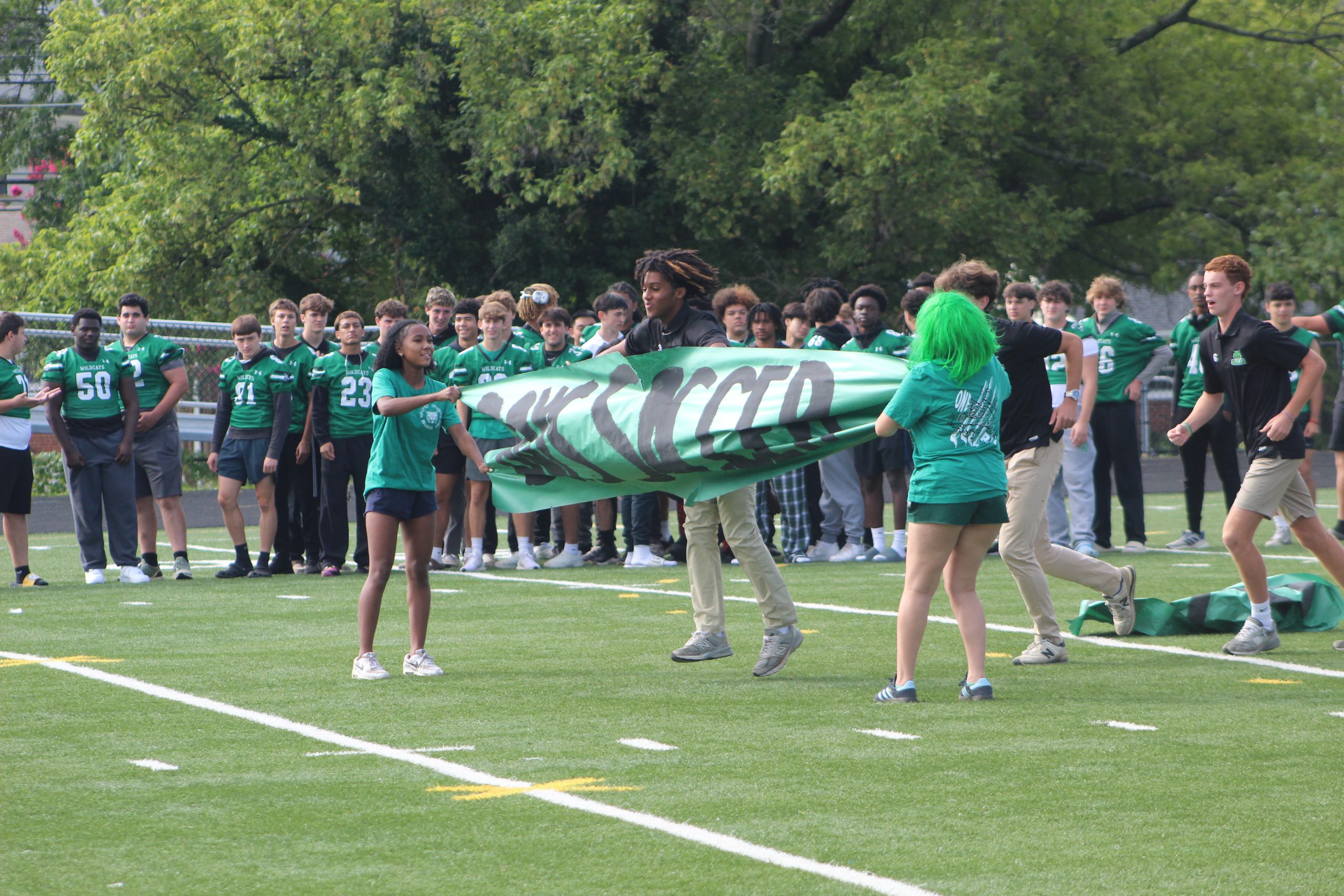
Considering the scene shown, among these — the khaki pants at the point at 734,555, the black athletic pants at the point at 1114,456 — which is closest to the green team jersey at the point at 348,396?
the khaki pants at the point at 734,555

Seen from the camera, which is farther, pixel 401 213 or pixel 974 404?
pixel 401 213

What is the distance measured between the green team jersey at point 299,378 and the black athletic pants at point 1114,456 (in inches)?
263

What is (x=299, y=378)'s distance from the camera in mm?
13523

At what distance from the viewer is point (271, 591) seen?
1242cm

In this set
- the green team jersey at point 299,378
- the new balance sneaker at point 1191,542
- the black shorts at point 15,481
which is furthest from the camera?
the new balance sneaker at point 1191,542

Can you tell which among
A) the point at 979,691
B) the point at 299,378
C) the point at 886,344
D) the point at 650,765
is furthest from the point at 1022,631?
the point at 299,378

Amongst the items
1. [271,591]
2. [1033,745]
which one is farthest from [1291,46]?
[1033,745]

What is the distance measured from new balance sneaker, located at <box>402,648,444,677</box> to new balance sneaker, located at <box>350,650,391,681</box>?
11 cm

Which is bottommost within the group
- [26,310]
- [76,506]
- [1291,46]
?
[76,506]

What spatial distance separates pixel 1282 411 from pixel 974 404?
90.1 inches

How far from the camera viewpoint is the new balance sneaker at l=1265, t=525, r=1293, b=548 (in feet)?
50.7

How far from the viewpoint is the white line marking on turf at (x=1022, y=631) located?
8336 millimetres

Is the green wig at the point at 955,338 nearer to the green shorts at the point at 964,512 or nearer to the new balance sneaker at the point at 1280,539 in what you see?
the green shorts at the point at 964,512

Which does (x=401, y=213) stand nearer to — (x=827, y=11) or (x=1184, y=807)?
(x=827, y=11)
